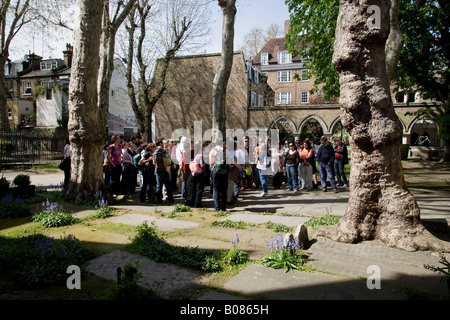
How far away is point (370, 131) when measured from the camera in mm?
4930

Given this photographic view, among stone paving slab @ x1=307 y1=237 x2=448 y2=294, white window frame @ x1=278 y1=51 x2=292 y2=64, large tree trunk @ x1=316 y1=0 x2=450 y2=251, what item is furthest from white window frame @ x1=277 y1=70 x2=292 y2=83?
stone paving slab @ x1=307 y1=237 x2=448 y2=294

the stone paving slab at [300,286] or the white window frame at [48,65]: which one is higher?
the white window frame at [48,65]

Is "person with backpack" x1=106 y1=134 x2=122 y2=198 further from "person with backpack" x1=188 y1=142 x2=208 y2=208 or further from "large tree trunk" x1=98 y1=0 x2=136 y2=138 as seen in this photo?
"person with backpack" x1=188 y1=142 x2=208 y2=208

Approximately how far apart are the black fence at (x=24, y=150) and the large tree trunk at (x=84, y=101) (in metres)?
14.0

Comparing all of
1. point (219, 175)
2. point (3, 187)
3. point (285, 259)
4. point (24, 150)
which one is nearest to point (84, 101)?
point (3, 187)

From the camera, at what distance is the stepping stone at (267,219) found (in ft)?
22.0

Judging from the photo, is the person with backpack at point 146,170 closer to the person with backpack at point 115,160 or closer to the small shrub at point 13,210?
the person with backpack at point 115,160

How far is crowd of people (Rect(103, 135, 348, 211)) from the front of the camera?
27.8 feet

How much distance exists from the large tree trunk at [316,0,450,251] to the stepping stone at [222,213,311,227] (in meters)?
1.65

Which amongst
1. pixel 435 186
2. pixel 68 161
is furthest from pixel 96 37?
pixel 435 186

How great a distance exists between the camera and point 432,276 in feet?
12.4

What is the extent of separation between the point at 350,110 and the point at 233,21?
803 centimetres

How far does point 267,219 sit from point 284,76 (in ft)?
143

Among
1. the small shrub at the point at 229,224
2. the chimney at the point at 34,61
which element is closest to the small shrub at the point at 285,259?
the small shrub at the point at 229,224
